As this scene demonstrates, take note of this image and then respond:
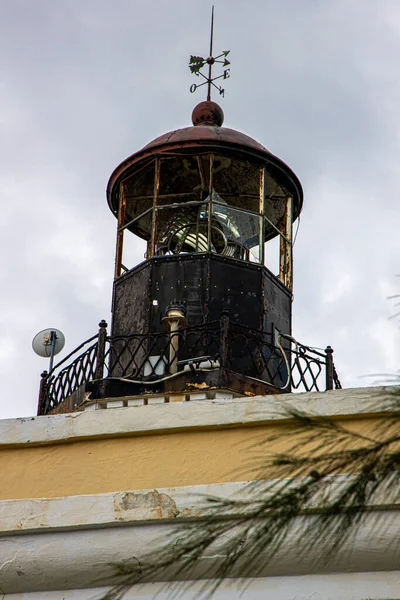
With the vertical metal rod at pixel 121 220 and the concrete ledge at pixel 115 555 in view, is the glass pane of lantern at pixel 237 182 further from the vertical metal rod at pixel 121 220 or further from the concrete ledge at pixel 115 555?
the concrete ledge at pixel 115 555

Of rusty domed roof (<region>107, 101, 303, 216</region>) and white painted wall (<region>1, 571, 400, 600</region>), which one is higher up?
rusty domed roof (<region>107, 101, 303, 216</region>)

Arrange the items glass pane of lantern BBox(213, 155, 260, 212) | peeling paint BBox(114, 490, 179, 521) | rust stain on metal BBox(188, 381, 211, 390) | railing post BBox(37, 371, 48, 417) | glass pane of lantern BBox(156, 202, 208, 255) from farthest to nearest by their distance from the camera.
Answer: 1. glass pane of lantern BBox(213, 155, 260, 212)
2. glass pane of lantern BBox(156, 202, 208, 255)
3. railing post BBox(37, 371, 48, 417)
4. rust stain on metal BBox(188, 381, 211, 390)
5. peeling paint BBox(114, 490, 179, 521)

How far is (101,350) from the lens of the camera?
1263 cm

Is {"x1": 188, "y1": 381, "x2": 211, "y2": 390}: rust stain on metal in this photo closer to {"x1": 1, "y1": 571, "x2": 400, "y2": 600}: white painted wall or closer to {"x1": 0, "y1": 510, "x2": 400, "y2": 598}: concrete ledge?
{"x1": 0, "y1": 510, "x2": 400, "y2": 598}: concrete ledge

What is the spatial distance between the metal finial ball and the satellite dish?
11.6 ft

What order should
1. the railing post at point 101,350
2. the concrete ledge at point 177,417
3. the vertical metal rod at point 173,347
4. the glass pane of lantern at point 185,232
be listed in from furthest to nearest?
the glass pane of lantern at point 185,232
the railing post at point 101,350
the vertical metal rod at point 173,347
the concrete ledge at point 177,417

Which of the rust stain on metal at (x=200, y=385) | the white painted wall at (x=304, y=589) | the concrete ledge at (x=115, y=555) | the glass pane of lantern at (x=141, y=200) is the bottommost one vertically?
the white painted wall at (x=304, y=589)

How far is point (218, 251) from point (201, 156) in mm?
1255

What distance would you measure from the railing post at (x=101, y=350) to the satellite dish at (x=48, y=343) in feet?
2.65

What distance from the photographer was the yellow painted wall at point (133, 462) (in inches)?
307

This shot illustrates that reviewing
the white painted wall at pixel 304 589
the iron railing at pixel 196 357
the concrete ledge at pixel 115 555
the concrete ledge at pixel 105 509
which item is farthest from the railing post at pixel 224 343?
the white painted wall at pixel 304 589

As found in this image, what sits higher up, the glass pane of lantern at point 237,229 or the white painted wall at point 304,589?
the glass pane of lantern at point 237,229

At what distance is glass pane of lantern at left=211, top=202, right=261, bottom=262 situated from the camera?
46.7ft

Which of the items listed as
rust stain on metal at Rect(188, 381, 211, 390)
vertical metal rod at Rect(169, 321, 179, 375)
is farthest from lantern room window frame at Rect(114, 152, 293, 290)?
rust stain on metal at Rect(188, 381, 211, 390)
